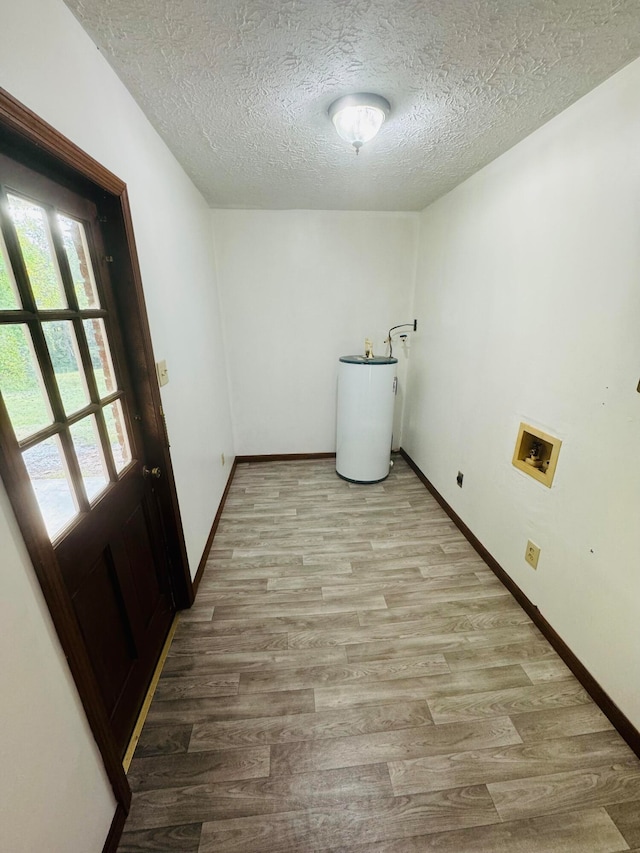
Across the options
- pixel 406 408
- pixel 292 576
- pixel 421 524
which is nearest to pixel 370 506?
pixel 421 524

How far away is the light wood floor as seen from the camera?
95 cm

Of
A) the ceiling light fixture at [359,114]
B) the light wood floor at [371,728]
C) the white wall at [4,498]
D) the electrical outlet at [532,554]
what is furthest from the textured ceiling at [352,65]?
the light wood floor at [371,728]

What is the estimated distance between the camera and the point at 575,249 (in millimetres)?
1295

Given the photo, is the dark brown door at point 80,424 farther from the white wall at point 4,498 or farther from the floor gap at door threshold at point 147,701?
the white wall at point 4,498

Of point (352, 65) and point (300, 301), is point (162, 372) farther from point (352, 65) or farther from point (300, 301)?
point (300, 301)

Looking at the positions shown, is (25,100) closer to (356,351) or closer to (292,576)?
(292,576)

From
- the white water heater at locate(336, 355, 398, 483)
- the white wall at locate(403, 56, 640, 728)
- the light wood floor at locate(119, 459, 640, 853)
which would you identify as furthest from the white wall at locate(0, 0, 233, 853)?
the white wall at locate(403, 56, 640, 728)

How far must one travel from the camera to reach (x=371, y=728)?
3.85ft

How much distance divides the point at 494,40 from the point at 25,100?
1.29m

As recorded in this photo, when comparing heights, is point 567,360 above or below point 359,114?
below

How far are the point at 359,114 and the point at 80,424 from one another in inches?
60.6

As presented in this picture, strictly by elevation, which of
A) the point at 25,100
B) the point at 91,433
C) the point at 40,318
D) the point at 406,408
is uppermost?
the point at 25,100

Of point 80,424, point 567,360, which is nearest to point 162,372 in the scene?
point 80,424

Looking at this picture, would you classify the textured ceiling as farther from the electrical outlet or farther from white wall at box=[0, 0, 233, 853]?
the electrical outlet
